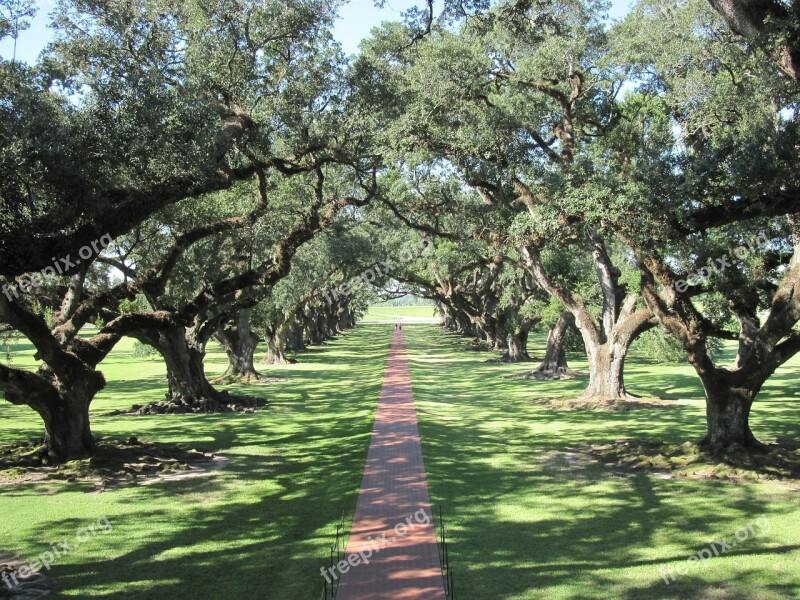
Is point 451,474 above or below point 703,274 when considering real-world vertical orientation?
below

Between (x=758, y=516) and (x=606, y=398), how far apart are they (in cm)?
1084

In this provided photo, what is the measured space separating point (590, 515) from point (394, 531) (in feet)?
8.86

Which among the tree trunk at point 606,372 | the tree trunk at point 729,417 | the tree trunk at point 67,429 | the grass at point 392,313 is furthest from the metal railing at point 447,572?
the grass at point 392,313

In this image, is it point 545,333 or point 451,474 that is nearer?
point 451,474

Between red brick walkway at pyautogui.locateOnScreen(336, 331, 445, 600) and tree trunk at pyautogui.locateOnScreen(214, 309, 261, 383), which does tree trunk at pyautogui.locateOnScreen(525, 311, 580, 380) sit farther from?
red brick walkway at pyautogui.locateOnScreen(336, 331, 445, 600)

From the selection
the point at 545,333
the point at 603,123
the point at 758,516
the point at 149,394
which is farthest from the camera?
the point at 545,333

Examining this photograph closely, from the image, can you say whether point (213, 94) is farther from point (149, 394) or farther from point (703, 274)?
point (149, 394)

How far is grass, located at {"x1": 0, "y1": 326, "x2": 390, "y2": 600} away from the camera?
6.94 meters

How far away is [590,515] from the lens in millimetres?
9008

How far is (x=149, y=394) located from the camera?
24.1 metres

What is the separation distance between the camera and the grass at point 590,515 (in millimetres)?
6688

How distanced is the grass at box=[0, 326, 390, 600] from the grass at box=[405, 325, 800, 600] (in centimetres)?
167

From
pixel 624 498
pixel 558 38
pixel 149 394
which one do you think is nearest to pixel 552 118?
pixel 558 38

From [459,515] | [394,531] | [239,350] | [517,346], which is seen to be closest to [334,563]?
[394,531]
